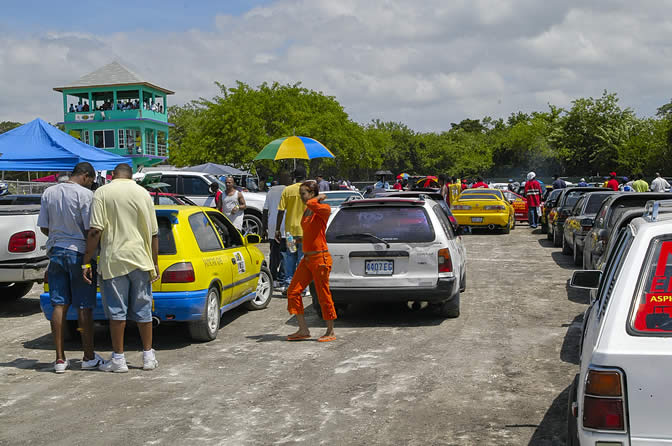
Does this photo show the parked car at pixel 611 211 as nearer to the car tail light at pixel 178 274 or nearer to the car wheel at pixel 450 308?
the car wheel at pixel 450 308

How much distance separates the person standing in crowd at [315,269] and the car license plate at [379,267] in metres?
0.87

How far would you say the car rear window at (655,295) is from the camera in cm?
Result: 309

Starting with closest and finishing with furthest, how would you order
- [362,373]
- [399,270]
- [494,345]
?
[362,373]
[494,345]
[399,270]

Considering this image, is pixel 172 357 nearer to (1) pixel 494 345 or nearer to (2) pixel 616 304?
(1) pixel 494 345

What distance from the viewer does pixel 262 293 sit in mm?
10398

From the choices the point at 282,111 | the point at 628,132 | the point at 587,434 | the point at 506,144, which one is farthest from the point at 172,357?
the point at 506,144

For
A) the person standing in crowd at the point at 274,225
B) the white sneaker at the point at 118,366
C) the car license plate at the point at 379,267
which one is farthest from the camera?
the person standing in crowd at the point at 274,225

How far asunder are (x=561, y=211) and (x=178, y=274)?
41.4ft

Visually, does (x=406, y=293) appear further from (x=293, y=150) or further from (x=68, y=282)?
(x=293, y=150)

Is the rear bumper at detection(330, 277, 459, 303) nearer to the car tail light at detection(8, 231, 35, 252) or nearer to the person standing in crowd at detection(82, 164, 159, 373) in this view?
the person standing in crowd at detection(82, 164, 159, 373)

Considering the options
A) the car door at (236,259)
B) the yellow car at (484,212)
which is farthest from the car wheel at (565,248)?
the car door at (236,259)

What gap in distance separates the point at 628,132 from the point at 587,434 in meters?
61.6

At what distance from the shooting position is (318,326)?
9156 mm

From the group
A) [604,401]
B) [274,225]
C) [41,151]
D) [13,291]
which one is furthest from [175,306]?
[41,151]
